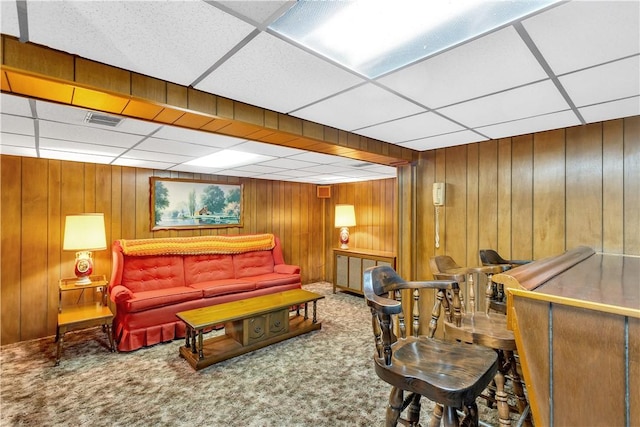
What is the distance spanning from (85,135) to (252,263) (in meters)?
2.99

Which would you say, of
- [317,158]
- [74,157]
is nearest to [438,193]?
[317,158]

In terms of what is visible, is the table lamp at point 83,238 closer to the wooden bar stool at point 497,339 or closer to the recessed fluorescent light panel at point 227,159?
the recessed fluorescent light panel at point 227,159

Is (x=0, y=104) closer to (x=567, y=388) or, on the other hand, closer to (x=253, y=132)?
(x=253, y=132)

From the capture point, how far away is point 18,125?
88.9 inches

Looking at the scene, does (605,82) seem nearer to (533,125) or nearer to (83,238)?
(533,125)

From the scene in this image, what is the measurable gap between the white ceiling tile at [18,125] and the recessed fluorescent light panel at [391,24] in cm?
213

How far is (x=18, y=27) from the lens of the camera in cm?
115

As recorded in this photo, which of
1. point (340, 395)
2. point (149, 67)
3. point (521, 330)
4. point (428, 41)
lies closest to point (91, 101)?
point (149, 67)

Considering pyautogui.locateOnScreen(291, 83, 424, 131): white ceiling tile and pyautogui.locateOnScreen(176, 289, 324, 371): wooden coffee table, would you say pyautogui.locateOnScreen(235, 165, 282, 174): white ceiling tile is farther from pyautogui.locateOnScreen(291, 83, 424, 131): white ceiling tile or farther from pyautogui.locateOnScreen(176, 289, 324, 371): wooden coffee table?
pyautogui.locateOnScreen(291, 83, 424, 131): white ceiling tile

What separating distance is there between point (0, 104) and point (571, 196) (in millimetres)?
4079

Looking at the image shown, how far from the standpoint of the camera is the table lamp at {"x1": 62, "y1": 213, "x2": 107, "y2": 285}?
3.33 meters

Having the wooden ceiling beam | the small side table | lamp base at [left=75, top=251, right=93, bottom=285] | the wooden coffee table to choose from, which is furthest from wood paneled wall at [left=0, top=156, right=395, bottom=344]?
the wooden ceiling beam

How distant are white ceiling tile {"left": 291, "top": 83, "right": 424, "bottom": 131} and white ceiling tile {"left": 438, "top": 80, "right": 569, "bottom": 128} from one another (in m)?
0.32

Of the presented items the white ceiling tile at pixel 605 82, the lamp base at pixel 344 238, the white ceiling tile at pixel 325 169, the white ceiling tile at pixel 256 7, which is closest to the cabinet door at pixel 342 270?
the lamp base at pixel 344 238
